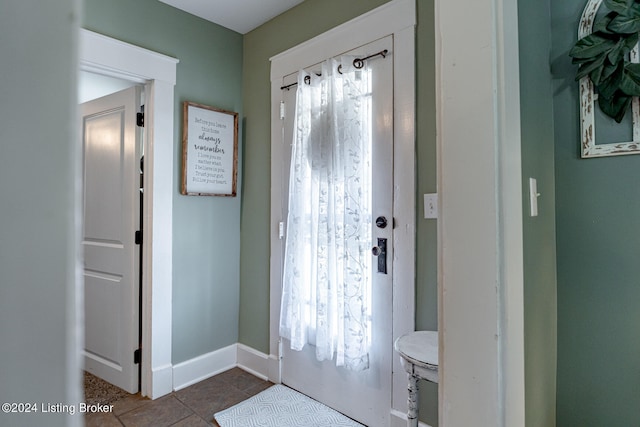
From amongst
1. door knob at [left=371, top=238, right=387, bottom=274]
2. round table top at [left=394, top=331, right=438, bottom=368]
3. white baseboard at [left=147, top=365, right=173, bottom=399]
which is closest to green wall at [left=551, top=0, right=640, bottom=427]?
round table top at [left=394, top=331, right=438, bottom=368]

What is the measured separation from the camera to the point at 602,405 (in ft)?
4.26

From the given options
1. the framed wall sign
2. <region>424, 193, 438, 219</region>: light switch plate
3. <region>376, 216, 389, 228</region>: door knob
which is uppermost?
the framed wall sign

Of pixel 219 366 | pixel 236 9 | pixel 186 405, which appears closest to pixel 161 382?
pixel 186 405

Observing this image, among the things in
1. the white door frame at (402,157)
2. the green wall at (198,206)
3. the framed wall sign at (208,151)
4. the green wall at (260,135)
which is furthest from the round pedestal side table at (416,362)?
the framed wall sign at (208,151)

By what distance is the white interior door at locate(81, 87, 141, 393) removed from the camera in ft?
7.18

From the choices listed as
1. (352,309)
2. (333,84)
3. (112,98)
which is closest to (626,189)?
(352,309)

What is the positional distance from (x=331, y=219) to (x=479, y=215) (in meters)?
1.18

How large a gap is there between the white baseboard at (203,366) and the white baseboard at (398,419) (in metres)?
1.37

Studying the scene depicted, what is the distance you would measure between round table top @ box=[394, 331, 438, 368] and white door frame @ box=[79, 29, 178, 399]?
1599 mm

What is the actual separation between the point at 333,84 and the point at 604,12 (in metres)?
1.21

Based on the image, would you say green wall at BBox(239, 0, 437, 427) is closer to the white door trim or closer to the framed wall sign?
the framed wall sign

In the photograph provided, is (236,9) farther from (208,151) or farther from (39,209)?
(39,209)

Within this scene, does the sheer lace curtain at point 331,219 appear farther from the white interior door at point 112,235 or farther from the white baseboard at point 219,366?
the white interior door at point 112,235

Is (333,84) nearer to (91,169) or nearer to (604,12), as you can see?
(604,12)
